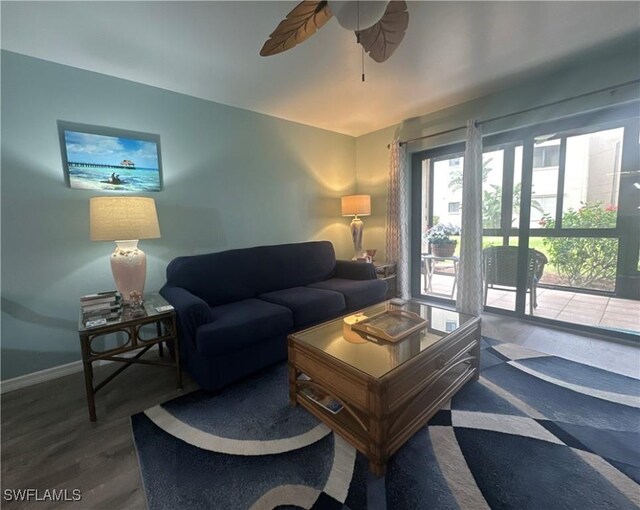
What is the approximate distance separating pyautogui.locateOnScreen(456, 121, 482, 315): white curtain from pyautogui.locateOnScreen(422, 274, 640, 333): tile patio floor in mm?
400

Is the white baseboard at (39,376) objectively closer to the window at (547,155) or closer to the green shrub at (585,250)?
the green shrub at (585,250)

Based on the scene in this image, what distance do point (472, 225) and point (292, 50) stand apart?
7.84 feet

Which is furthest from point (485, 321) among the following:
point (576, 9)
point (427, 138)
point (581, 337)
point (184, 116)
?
point (184, 116)

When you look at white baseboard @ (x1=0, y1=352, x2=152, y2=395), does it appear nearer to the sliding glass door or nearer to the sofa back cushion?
the sofa back cushion

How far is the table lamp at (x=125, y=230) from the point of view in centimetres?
181

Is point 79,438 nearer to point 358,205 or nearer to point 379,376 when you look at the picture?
point 379,376

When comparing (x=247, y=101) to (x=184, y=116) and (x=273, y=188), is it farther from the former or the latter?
(x=273, y=188)

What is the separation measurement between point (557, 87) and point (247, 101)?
9.45 ft

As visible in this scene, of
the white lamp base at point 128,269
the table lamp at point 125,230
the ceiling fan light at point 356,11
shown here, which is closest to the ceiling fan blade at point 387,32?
the ceiling fan light at point 356,11

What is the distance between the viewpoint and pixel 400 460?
50.1 inches

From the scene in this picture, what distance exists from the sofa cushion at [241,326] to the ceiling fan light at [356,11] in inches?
69.4

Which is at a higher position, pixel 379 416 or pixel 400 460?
pixel 379 416

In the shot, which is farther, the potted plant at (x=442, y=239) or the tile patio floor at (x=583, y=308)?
the potted plant at (x=442, y=239)

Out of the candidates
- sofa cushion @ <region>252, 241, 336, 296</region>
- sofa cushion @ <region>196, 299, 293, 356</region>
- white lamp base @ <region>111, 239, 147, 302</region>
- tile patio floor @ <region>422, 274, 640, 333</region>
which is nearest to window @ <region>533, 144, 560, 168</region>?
tile patio floor @ <region>422, 274, 640, 333</region>
